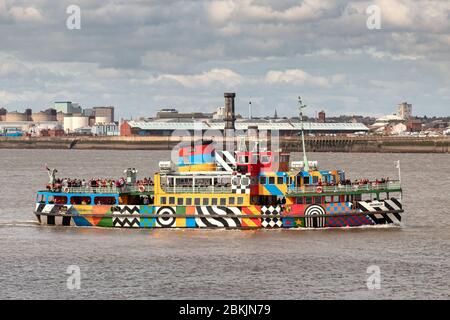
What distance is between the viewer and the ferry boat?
191 feet

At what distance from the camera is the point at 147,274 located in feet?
153

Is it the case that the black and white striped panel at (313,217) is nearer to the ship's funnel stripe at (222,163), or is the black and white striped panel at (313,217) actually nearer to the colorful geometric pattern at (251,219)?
the colorful geometric pattern at (251,219)

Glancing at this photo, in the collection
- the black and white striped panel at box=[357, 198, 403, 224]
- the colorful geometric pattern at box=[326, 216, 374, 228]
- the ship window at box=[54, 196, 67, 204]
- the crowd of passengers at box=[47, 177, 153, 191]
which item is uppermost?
the crowd of passengers at box=[47, 177, 153, 191]

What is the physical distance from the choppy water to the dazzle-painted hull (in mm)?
702

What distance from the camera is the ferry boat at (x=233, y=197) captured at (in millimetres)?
58125

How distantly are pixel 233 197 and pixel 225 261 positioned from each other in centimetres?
881

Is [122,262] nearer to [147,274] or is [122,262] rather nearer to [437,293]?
[147,274]

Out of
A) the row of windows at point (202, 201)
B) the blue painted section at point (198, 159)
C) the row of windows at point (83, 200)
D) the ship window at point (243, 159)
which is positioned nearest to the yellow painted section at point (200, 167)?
the blue painted section at point (198, 159)

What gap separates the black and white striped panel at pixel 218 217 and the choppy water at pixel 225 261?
0.56 m

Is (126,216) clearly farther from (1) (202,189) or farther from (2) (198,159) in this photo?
(2) (198,159)

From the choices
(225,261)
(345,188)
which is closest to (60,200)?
(225,261)

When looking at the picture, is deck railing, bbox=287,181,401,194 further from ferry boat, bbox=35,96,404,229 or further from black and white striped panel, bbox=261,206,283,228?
black and white striped panel, bbox=261,206,283,228

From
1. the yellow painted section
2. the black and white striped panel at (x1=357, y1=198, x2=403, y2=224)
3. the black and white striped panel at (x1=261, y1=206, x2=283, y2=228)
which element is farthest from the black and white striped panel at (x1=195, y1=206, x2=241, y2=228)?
the black and white striped panel at (x1=357, y1=198, x2=403, y2=224)
